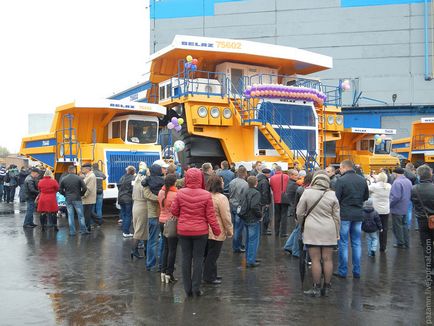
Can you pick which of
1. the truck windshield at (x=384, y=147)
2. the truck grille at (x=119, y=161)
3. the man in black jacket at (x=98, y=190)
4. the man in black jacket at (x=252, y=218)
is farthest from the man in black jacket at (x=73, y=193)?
the truck windshield at (x=384, y=147)

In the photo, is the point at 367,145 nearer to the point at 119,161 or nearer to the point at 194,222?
the point at 119,161

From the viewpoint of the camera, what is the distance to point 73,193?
11.3m

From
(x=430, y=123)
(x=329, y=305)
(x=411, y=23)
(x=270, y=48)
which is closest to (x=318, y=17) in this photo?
(x=411, y=23)

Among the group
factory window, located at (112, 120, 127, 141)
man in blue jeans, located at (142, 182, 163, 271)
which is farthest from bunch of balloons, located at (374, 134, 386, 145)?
man in blue jeans, located at (142, 182, 163, 271)

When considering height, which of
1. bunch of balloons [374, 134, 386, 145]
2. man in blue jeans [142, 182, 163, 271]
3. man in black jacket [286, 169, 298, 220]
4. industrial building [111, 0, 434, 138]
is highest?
industrial building [111, 0, 434, 138]

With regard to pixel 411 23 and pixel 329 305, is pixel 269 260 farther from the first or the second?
pixel 411 23

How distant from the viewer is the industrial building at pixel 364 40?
3409 centimetres

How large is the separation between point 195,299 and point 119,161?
873 cm

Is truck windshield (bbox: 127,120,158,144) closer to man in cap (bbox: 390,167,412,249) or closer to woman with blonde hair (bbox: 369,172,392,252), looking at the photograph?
woman with blonde hair (bbox: 369,172,392,252)

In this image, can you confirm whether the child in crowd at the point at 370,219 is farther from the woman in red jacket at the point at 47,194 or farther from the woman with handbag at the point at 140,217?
the woman in red jacket at the point at 47,194

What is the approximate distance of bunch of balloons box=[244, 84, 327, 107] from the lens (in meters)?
16.6

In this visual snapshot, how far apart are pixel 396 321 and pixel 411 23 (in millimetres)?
33663

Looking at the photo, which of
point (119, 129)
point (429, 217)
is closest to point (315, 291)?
point (429, 217)

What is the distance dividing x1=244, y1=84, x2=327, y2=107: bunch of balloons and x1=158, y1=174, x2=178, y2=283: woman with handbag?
33.0 feet
